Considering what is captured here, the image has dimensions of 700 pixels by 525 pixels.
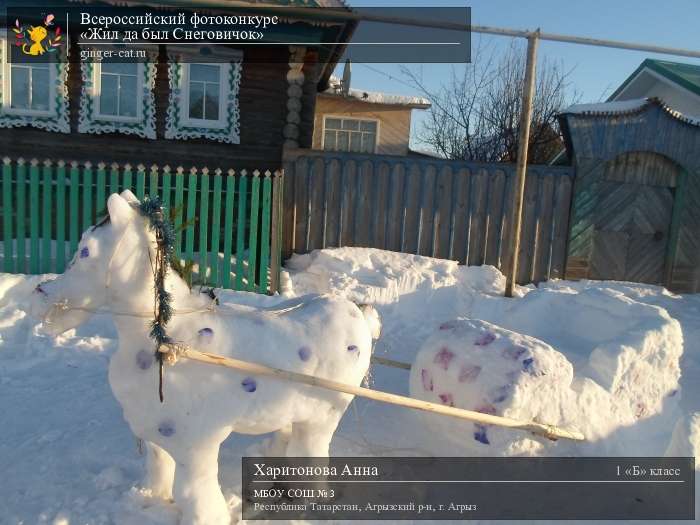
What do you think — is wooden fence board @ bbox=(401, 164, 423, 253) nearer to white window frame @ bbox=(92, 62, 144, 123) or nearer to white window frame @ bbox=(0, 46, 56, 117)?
white window frame @ bbox=(92, 62, 144, 123)

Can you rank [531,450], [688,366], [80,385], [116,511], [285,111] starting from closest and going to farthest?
[116,511] < [531,450] < [80,385] < [688,366] < [285,111]

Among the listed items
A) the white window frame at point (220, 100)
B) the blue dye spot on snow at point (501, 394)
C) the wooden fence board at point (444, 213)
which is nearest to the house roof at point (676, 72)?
the wooden fence board at point (444, 213)

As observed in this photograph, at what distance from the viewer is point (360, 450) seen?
3.33m

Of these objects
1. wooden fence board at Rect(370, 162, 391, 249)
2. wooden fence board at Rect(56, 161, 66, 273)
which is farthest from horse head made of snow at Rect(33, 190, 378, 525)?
wooden fence board at Rect(370, 162, 391, 249)

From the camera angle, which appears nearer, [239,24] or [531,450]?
[531,450]

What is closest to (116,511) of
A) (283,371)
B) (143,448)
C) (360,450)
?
(143,448)

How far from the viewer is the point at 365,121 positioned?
17047 mm

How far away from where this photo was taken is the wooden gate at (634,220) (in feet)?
26.8

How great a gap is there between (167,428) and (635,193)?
319 inches

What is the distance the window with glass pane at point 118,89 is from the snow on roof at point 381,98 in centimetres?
776

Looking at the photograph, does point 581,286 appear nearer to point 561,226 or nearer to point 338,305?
point 561,226

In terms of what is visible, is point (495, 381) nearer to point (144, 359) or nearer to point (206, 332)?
point (206, 332)

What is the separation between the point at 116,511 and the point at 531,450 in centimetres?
214

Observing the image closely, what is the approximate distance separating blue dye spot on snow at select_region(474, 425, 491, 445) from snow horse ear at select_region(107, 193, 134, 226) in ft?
6.71
